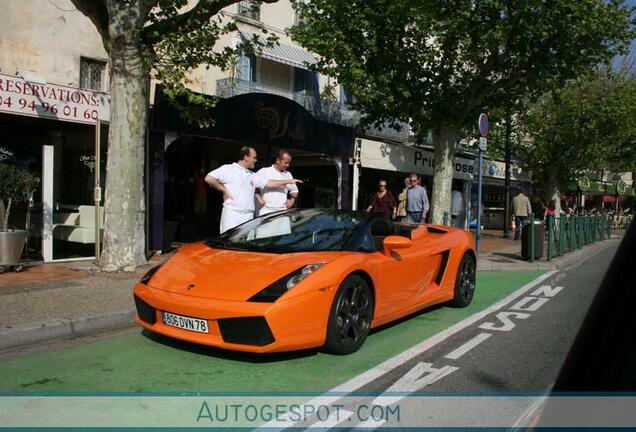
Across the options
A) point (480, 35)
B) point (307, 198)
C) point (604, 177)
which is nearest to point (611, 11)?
point (480, 35)

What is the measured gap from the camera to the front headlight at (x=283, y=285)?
4211 millimetres

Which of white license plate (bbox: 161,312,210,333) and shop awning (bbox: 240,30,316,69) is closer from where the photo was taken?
white license plate (bbox: 161,312,210,333)

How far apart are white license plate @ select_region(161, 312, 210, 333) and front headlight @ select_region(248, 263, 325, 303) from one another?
440 mm

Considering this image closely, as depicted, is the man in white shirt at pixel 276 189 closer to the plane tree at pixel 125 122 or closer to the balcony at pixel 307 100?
the plane tree at pixel 125 122

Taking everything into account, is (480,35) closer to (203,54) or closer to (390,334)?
(203,54)

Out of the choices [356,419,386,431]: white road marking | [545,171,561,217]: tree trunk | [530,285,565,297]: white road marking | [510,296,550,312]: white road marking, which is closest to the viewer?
[356,419,386,431]: white road marking

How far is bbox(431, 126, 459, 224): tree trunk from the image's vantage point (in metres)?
16.8

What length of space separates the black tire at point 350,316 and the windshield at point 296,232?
461 mm

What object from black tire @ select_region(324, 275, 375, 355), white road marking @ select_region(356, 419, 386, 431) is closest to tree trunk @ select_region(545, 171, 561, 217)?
black tire @ select_region(324, 275, 375, 355)

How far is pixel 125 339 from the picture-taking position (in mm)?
5203

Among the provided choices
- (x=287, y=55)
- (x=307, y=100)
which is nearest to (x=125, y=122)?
(x=287, y=55)

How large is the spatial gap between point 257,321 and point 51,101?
7398mm

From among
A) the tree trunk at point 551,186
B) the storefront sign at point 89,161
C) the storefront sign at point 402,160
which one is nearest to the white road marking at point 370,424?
the storefront sign at point 89,161

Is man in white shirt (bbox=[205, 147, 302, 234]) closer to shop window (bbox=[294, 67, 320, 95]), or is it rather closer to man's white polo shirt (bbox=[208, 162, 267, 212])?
man's white polo shirt (bbox=[208, 162, 267, 212])
